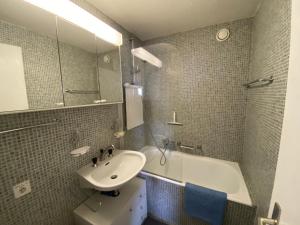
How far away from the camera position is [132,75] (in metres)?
2.12

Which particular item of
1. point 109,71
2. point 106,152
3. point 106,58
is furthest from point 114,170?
point 106,58

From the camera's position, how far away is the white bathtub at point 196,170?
1819mm

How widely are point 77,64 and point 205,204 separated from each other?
6.22 feet

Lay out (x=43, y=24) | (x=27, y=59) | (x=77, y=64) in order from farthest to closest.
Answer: (x=77, y=64) → (x=43, y=24) → (x=27, y=59)

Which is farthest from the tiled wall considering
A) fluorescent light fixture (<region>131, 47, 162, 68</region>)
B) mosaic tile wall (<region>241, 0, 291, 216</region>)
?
mosaic tile wall (<region>241, 0, 291, 216</region>)

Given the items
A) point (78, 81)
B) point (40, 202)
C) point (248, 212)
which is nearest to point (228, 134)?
point (248, 212)

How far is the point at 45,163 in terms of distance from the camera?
3.39ft

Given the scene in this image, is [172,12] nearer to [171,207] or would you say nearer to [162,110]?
[162,110]

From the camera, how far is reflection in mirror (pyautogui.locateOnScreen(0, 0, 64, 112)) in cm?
76

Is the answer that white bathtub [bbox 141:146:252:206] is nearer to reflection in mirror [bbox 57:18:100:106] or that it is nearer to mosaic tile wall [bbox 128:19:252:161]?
mosaic tile wall [bbox 128:19:252:161]

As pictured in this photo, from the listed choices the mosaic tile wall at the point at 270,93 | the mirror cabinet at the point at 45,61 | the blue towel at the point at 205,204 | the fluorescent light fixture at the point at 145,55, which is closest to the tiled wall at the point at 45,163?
the mirror cabinet at the point at 45,61

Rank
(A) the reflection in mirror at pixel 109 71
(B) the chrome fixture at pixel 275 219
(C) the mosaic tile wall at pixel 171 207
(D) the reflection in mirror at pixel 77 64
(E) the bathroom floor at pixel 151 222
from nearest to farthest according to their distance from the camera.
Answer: (B) the chrome fixture at pixel 275 219 → (D) the reflection in mirror at pixel 77 64 → (C) the mosaic tile wall at pixel 171 207 → (A) the reflection in mirror at pixel 109 71 → (E) the bathroom floor at pixel 151 222

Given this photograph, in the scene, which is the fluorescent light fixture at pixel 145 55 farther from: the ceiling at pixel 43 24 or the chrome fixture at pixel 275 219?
the chrome fixture at pixel 275 219

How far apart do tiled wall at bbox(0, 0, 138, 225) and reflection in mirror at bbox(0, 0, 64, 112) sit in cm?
9
